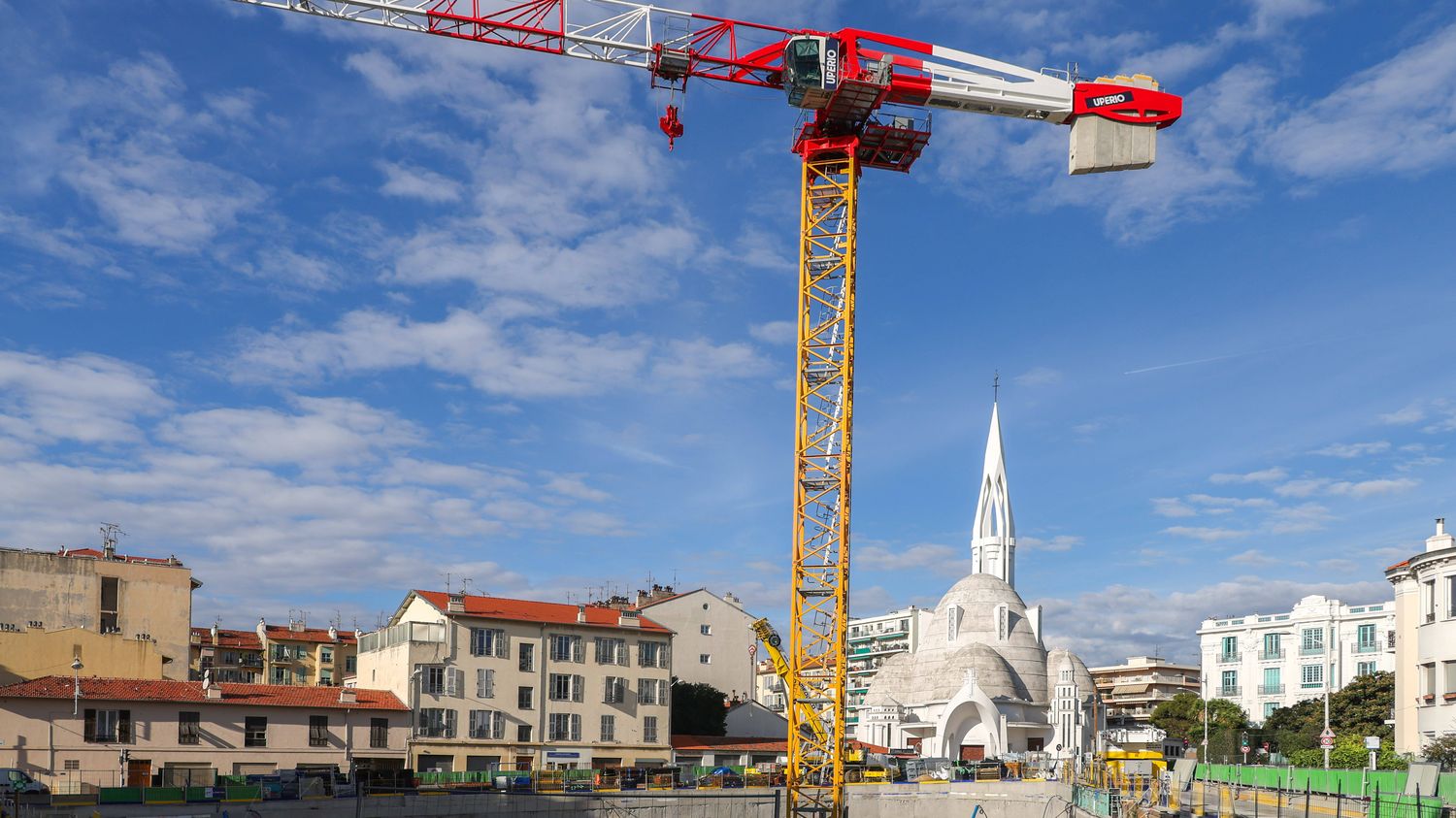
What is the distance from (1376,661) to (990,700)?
3899 centimetres

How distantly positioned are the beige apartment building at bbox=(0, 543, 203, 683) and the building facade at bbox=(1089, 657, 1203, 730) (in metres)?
129

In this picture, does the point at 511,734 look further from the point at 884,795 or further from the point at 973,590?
the point at 973,590

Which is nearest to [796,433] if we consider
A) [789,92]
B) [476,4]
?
[789,92]

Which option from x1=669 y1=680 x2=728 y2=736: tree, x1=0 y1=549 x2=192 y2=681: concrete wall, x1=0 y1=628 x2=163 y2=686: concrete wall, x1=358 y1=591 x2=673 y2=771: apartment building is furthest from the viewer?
x1=669 y1=680 x2=728 y2=736: tree

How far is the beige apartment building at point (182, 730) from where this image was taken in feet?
191

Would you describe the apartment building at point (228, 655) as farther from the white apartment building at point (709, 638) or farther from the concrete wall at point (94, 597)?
the concrete wall at point (94, 597)

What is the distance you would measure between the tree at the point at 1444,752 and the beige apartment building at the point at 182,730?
46.0 meters

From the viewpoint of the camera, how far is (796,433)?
6212cm

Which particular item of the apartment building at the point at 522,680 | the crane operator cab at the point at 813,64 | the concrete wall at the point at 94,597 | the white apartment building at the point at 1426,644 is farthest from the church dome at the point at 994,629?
the crane operator cab at the point at 813,64

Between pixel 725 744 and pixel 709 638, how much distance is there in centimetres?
2573

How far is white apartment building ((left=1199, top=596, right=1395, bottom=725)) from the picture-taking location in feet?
380

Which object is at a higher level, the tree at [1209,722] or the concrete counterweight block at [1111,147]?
the concrete counterweight block at [1111,147]

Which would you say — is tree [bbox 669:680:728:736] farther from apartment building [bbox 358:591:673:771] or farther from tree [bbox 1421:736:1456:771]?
tree [bbox 1421:736:1456:771]

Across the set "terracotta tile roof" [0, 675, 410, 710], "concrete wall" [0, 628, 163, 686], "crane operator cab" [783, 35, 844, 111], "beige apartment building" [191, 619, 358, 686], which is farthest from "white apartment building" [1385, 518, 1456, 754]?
"beige apartment building" [191, 619, 358, 686]
